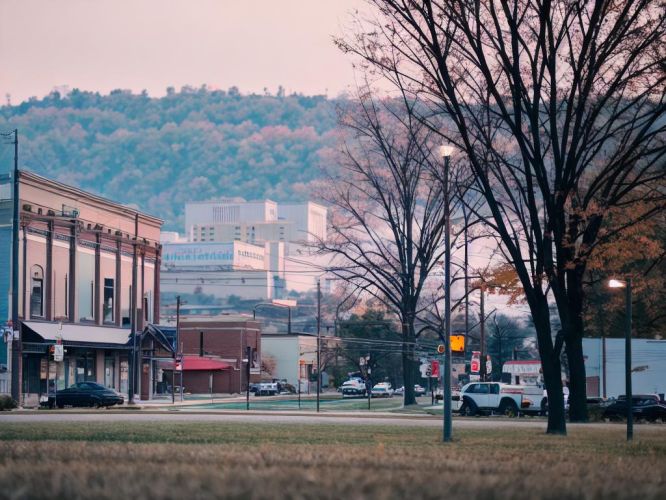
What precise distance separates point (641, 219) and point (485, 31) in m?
7.45

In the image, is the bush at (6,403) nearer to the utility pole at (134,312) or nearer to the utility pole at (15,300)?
the utility pole at (15,300)

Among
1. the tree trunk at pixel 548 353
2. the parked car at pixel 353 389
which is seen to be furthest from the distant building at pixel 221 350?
the tree trunk at pixel 548 353

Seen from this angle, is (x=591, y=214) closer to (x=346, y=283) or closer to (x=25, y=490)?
(x=25, y=490)

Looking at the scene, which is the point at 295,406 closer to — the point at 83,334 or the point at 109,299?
the point at 83,334

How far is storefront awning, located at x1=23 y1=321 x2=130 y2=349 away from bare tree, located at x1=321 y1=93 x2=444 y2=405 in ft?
51.4

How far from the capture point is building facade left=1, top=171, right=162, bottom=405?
60062mm

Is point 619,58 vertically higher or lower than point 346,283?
higher

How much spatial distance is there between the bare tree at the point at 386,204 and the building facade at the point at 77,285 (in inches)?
499

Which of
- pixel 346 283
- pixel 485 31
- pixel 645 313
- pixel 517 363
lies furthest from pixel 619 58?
pixel 517 363

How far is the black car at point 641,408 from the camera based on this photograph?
4859cm

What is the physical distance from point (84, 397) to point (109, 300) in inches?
624

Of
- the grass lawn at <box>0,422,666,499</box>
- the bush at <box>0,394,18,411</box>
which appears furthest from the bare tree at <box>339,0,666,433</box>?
the bush at <box>0,394,18,411</box>

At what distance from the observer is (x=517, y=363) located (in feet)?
277

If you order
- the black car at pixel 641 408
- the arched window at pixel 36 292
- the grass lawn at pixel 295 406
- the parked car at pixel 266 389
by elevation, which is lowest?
the parked car at pixel 266 389
